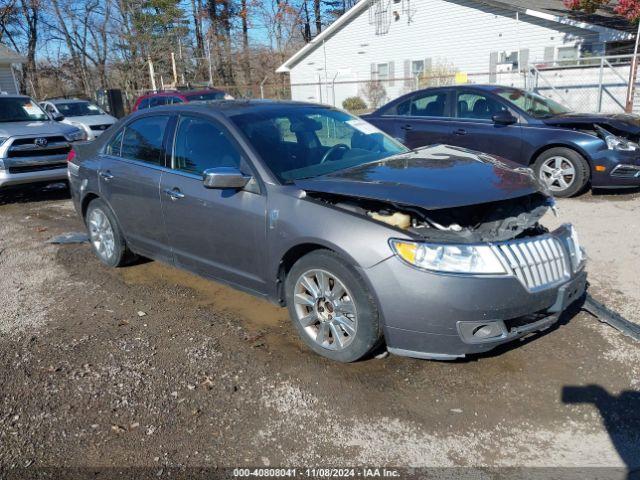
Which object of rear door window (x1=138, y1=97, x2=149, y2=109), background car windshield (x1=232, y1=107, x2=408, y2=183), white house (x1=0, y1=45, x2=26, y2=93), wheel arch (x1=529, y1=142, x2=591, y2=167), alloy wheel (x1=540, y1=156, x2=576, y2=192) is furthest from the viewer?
white house (x1=0, y1=45, x2=26, y2=93)

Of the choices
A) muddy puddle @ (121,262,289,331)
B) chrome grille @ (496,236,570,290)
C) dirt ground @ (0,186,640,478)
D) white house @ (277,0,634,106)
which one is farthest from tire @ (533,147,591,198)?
white house @ (277,0,634,106)

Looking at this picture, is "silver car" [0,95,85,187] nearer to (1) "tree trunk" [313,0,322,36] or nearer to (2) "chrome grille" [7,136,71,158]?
(2) "chrome grille" [7,136,71,158]

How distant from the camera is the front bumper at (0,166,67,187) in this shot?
8844 millimetres

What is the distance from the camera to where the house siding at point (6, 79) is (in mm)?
27547

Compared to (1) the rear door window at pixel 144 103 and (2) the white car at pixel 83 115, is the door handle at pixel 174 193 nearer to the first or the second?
(2) the white car at pixel 83 115

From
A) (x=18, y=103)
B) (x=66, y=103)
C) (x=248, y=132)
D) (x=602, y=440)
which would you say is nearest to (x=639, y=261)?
(x=602, y=440)

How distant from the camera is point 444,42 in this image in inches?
953

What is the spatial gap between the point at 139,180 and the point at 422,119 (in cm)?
534

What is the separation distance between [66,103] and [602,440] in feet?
56.2

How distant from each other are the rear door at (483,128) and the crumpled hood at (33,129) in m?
6.90

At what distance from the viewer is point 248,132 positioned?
13.0ft

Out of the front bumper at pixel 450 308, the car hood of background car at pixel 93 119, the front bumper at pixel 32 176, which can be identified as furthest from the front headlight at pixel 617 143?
the car hood of background car at pixel 93 119

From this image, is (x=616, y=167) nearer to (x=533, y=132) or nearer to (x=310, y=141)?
(x=533, y=132)

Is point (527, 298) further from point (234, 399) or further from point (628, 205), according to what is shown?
point (628, 205)
